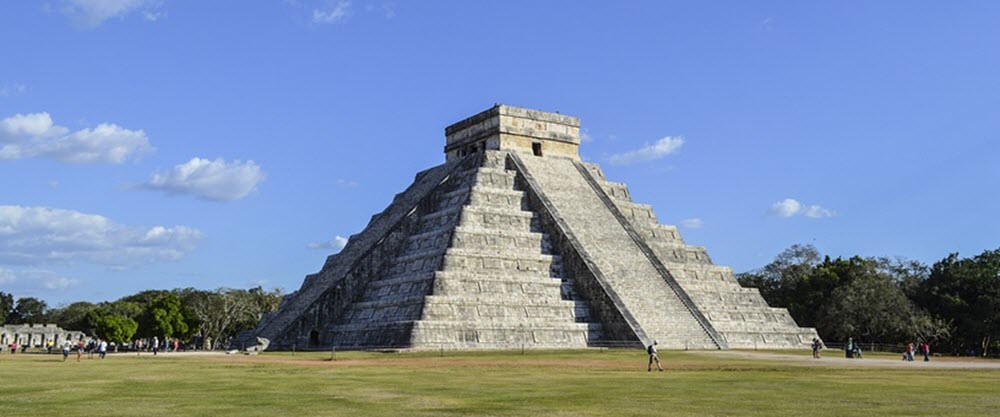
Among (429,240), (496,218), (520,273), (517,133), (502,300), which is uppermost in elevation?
(517,133)

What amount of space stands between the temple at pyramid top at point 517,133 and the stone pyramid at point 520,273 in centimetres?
8

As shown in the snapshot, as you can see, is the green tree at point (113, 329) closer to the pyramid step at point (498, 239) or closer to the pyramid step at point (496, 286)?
the pyramid step at point (498, 239)

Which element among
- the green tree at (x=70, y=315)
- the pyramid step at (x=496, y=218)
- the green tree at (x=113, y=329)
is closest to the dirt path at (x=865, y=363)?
the pyramid step at (x=496, y=218)

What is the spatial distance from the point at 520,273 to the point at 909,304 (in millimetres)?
28432

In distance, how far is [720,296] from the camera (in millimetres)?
45719

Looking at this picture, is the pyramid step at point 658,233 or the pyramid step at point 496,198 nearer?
the pyramid step at point 496,198

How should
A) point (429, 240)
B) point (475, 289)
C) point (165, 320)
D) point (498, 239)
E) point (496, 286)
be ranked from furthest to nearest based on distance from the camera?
point (165, 320), point (429, 240), point (498, 239), point (496, 286), point (475, 289)

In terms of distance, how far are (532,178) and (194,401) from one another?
110 ft

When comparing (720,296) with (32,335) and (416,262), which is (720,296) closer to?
(416,262)

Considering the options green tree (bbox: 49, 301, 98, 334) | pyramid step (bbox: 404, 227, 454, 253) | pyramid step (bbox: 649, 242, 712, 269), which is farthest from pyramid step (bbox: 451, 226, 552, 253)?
green tree (bbox: 49, 301, 98, 334)

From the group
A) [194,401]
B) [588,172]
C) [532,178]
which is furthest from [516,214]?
[194,401]

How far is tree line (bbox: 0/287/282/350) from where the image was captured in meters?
59.5

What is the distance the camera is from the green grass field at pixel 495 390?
14828mm

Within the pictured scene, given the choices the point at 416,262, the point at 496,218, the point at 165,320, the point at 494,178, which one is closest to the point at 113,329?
the point at 165,320
